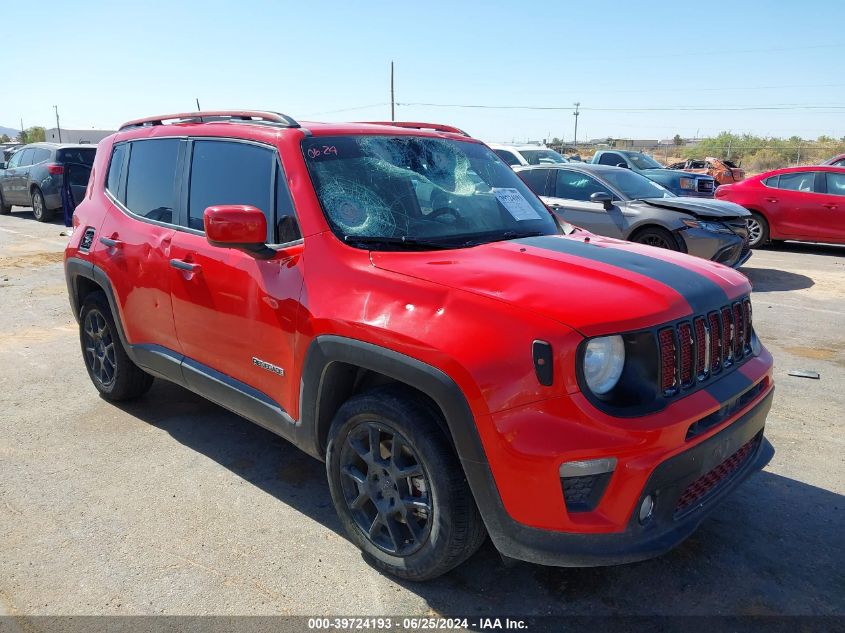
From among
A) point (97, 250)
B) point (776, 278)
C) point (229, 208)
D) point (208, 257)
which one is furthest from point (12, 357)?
point (776, 278)

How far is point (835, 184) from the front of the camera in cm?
1125

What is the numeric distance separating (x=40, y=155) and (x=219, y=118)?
14568mm

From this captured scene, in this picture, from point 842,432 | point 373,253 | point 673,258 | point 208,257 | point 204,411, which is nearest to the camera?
point 373,253

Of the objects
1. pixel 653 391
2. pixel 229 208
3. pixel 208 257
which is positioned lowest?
pixel 653 391

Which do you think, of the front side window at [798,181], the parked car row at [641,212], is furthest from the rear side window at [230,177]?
the front side window at [798,181]

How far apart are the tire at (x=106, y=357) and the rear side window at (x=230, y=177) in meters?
1.34

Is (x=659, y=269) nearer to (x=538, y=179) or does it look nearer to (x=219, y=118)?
(x=219, y=118)

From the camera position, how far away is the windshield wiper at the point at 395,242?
2945 millimetres

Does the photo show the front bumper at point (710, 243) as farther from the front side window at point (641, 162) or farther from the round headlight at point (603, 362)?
the front side window at point (641, 162)

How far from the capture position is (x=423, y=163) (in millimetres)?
3553

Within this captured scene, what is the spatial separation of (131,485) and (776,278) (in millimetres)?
8782

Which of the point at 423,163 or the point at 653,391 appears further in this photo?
the point at 423,163

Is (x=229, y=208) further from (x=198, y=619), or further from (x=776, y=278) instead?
(x=776, y=278)

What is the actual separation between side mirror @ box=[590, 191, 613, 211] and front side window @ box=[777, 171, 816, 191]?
15.5ft
